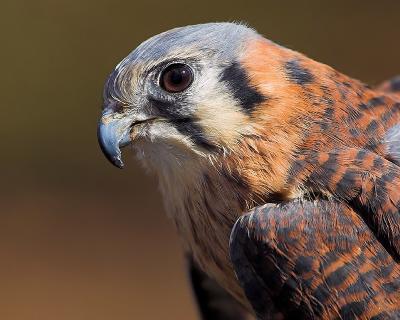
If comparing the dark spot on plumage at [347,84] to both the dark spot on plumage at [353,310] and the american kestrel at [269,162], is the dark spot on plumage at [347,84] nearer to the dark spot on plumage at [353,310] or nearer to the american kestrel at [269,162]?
the american kestrel at [269,162]

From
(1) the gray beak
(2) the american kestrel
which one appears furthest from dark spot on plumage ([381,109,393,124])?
(1) the gray beak

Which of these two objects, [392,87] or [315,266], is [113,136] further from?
[392,87]

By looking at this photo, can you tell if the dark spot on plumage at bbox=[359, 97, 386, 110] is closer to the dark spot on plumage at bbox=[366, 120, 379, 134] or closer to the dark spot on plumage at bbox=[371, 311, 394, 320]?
the dark spot on plumage at bbox=[366, 120, 379, 134]

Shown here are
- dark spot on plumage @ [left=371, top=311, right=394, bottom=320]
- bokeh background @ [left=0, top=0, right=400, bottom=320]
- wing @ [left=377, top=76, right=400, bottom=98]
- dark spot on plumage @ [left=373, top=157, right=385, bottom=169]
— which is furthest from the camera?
bokeh background @ [left=0, top=0, right=400, bottom=320]

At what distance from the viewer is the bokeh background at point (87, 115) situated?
28.5 ft

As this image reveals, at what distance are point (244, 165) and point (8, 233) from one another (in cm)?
552

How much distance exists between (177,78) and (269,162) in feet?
1.52

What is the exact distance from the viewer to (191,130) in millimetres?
3645

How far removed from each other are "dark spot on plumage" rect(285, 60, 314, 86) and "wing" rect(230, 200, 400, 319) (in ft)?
1.79

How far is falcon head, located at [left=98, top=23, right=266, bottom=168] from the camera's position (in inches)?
143

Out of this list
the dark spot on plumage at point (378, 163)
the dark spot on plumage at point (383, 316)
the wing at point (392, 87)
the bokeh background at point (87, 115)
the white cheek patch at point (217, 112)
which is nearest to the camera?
the dark spot on plumage at point (383, 316)

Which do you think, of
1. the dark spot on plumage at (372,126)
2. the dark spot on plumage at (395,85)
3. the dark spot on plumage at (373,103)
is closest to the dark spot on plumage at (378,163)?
the dark spot on plumage at (372,126)

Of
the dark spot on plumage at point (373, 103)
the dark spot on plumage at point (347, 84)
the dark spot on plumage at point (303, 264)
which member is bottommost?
the dark spot on plumage at point (303, 264)

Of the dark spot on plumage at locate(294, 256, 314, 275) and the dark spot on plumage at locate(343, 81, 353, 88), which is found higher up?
the dark spot on plumage at locate(343, 81, 353, 88)
